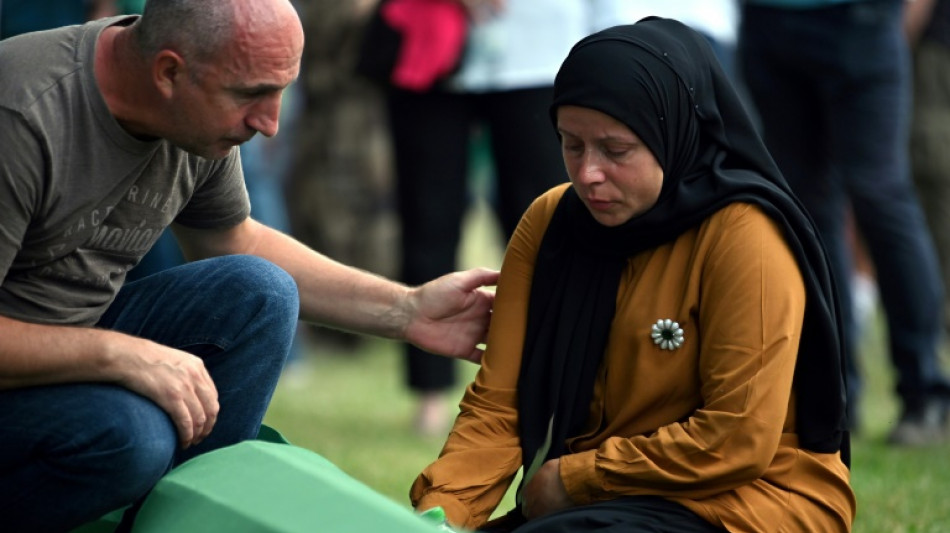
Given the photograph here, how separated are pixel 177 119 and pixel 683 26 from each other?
42.1 inches

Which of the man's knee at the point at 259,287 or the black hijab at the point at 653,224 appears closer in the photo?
the black hijab at the point at 653,224

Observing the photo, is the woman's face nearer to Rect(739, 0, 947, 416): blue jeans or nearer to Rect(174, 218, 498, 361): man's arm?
Rect(174, 218, 498, 361): man's arm

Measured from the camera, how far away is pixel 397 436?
5430 millimetres

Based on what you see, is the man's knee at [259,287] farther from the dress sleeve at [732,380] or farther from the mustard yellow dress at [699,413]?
the dress sleeve at [732,380]

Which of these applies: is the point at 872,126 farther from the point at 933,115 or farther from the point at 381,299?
the point at 381,299

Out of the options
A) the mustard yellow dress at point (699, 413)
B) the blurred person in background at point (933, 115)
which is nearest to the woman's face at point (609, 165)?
the mustard yellow dress at point (699, 413)

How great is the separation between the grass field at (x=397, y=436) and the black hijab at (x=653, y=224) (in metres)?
1.10

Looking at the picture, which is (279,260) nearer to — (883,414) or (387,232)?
(883,414)

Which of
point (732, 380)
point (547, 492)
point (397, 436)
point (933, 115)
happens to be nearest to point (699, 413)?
point (732, 380)

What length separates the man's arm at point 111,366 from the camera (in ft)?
9.40

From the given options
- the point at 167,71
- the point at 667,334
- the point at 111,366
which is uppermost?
the point at 167,71

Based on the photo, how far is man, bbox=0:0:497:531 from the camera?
284 centimetres

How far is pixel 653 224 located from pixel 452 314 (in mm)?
667

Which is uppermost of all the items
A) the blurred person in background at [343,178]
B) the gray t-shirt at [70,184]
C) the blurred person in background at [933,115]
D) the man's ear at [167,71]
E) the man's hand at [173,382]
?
the man's ear at [167,71]
